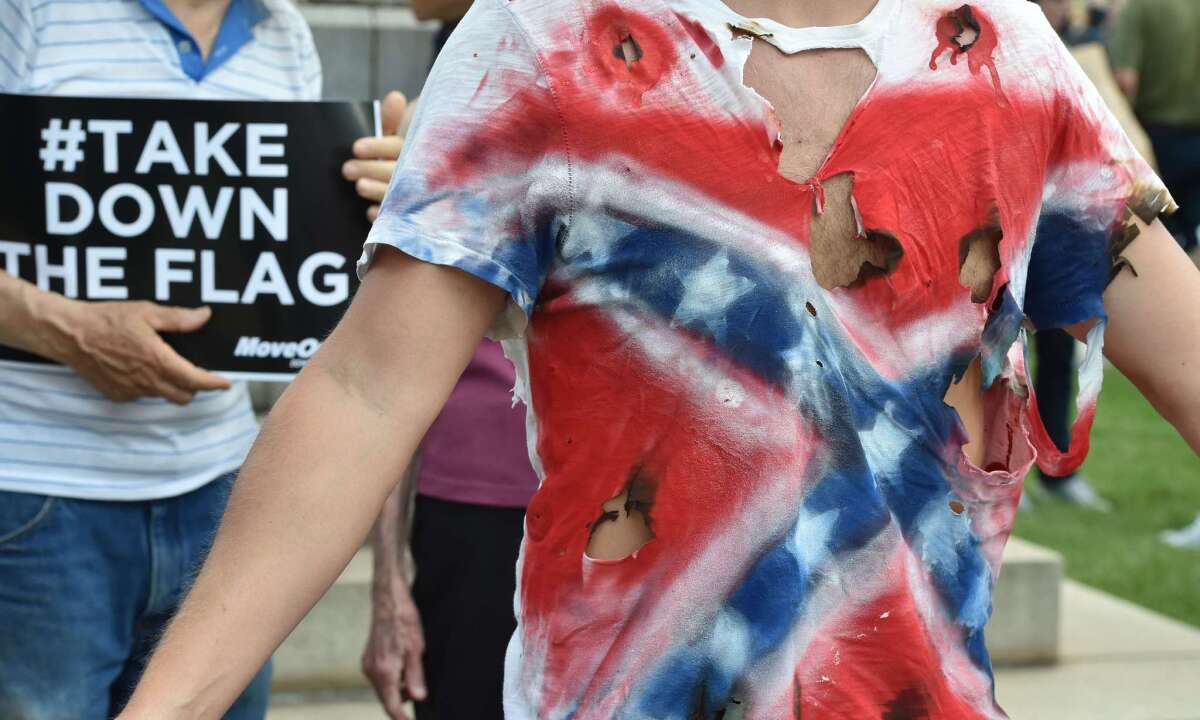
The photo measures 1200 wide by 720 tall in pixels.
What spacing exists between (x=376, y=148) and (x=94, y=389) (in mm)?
604

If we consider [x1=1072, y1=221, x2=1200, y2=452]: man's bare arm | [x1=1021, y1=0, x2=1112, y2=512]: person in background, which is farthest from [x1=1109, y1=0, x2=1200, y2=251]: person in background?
[x1=1072, y1=221, x2=1200, y2=452]: man's bare arm

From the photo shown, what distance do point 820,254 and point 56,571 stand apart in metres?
1.57

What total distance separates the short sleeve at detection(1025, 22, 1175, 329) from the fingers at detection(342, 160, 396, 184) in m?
1.31

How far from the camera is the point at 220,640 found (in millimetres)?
1413

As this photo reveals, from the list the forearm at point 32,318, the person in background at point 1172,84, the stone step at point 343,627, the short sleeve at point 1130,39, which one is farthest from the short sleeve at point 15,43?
the short sleeve at point 1130,39

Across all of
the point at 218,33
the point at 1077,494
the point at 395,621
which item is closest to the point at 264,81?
Result: the point at 218,33

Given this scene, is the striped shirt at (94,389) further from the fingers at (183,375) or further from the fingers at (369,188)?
the fingers at (369,188)

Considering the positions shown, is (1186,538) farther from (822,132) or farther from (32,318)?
(822,132)

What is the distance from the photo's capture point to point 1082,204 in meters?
1.71

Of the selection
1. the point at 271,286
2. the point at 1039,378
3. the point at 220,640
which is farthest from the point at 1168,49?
the point at 220,640

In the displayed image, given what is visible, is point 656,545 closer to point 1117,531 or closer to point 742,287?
point 742,287

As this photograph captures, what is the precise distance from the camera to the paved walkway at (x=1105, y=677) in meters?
5.18

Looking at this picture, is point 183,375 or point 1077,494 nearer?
point 183,375

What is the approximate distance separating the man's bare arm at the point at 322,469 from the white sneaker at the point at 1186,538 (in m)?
6.68
